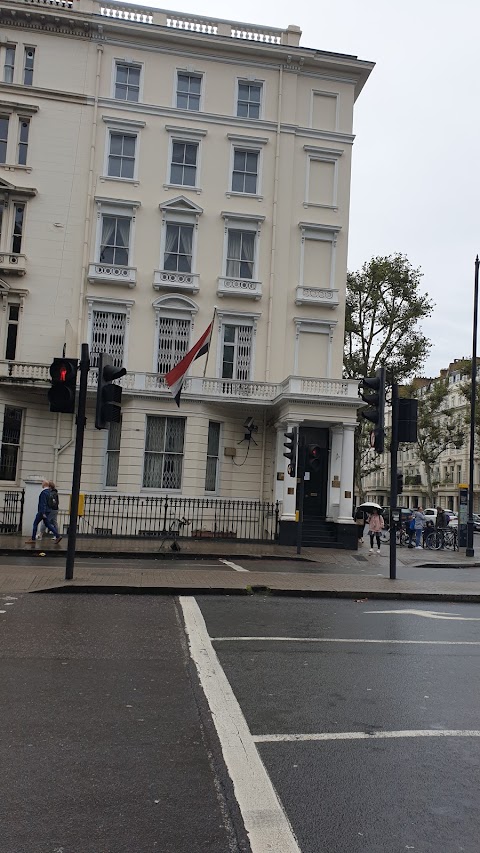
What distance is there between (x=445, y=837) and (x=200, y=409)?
74.7ft

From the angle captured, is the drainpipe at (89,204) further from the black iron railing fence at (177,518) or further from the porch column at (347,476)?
the porch column at (347,476)

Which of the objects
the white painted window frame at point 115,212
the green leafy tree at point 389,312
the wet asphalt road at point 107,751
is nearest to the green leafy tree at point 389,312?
the green leafy tree at point 389,312

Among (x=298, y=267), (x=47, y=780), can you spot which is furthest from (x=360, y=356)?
(x=47, y=780)

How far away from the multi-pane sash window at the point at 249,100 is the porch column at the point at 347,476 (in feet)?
43.9

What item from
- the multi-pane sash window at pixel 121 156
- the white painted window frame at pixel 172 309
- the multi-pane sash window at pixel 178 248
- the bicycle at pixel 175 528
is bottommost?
the bicycle at pixel 175 528

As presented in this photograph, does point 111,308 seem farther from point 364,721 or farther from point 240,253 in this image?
point 364,721

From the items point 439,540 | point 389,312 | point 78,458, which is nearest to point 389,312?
point 389,312

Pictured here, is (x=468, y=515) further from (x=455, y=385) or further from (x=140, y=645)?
(x=455, y=385)

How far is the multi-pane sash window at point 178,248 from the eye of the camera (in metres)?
27.2

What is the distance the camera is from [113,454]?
86.0ft

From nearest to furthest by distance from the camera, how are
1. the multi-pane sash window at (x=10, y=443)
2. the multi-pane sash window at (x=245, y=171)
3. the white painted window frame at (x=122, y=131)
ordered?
the multi-pane sash window at (x=10, y=443) < the white painted window frame at (x=122, y=131) < the multi-pane sash window at (x=245, y=171)

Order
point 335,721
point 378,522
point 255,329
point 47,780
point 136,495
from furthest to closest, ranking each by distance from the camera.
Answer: point 255,329 < point 136,495 < point 378,522 < point 335,721 < point 47,780

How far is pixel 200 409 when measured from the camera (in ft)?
85.2

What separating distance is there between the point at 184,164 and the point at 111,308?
21.4 feet
